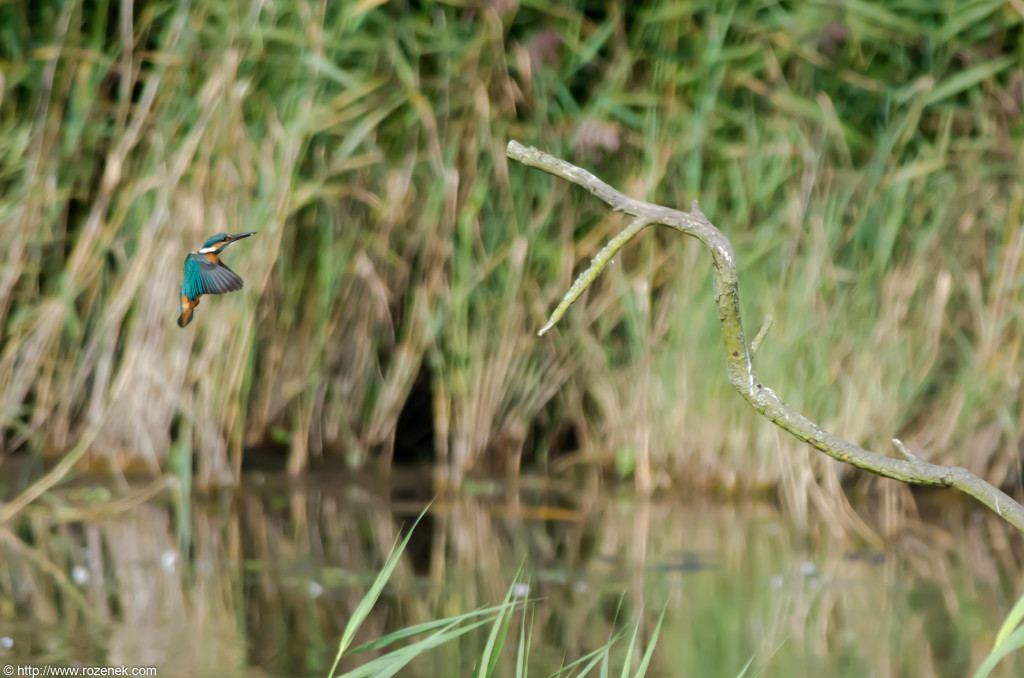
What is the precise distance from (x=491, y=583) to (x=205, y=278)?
6.13 feet

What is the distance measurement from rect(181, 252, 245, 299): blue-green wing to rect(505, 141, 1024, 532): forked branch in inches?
14.6

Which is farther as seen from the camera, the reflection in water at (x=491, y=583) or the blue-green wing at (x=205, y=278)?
the reflection in water at (x=491, y=583)

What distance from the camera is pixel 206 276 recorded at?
1367mm

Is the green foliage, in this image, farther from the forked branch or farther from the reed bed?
the reed bed

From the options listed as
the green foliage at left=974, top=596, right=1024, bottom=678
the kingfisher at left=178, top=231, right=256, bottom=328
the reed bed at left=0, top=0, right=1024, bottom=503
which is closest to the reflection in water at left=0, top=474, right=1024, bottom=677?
the reed bed at left=0, top=0, right=1024, bottom=503

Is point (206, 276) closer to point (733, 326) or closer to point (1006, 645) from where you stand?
point (733, 326)

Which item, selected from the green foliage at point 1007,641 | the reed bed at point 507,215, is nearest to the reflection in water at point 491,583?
the reed bed at point 507,215

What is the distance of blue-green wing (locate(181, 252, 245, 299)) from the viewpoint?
4.35ft

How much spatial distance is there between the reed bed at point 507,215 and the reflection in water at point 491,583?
275mm

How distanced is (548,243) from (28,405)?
183cm

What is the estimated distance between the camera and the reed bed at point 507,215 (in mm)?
3598

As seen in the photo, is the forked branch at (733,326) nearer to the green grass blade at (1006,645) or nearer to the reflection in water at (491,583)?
the green grass blade at (1006,645)

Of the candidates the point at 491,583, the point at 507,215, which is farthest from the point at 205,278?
the point at 507,215

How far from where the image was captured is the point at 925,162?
3666 mm
